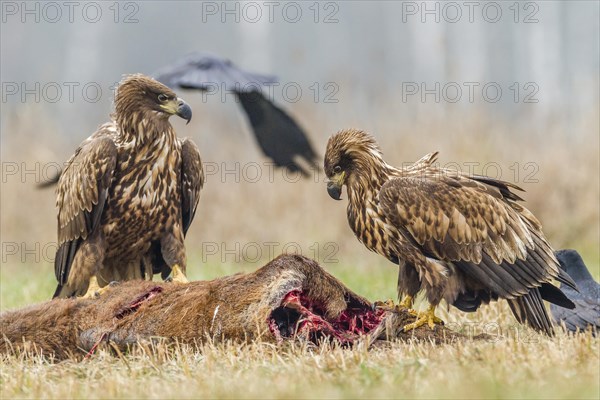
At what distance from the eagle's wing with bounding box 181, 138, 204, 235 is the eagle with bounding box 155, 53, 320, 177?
1.89 ft

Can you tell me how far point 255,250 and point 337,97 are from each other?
2.26 meters

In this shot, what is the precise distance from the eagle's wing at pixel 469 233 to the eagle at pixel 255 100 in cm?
209

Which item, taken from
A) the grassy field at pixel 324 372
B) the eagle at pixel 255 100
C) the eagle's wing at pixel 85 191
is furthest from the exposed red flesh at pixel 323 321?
the eagle at pixel 255 100

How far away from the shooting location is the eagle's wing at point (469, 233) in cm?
577

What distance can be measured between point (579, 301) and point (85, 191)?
317 cm

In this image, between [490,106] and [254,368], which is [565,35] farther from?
[254,368]

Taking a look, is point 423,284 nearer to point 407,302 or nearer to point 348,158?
point 407,302

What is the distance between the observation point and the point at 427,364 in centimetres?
431

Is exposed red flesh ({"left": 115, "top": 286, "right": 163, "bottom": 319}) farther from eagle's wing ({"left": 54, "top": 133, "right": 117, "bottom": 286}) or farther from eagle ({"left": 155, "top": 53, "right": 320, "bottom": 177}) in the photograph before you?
eagle ({"left": 155, "top": 53, "right": 320, "bottom": 177})

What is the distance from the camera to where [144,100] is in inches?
270

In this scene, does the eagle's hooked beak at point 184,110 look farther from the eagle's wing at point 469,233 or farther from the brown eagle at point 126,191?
the eagle's wing at point 469,233

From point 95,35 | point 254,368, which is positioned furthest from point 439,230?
point 95,35

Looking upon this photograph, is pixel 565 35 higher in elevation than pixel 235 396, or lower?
higher

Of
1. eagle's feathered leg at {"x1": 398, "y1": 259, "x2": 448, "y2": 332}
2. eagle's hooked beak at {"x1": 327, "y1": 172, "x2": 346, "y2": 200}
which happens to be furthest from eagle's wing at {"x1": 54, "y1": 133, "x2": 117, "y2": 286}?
eagle's feathered leg at {"x1": 398, "y1": 259, "x2": 448, "y2": 332}
